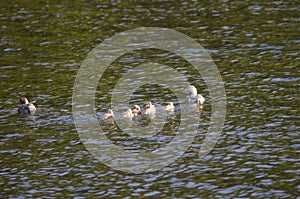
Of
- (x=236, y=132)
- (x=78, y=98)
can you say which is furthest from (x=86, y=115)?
(x=236, y=132)

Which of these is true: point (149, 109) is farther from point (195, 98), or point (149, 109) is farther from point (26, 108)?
point (26, 108)

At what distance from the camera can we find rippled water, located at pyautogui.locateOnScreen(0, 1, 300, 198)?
20469mm

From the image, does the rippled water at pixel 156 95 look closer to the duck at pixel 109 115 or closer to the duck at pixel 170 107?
the duck at pixel 109 115

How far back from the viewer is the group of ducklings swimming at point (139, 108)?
1013 inches

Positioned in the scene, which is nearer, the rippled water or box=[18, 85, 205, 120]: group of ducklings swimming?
the rippled water

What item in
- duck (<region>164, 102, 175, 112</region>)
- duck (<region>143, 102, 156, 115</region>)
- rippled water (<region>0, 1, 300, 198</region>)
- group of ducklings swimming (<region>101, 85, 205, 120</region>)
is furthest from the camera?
duck (<region>164, 102, 175, 112</region>)

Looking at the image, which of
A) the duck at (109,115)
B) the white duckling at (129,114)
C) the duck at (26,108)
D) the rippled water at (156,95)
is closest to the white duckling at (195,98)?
the rippled water at (156,95)

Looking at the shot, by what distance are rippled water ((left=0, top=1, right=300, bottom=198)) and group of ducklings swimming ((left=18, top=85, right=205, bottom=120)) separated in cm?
48

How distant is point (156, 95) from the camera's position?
2828 cm

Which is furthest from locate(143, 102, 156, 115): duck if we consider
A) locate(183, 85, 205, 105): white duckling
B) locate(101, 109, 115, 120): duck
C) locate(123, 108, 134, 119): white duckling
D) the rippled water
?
locate(183, 85, 205, 105): white duckling

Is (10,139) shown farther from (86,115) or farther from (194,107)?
(194,107)

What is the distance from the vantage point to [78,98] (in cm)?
2814

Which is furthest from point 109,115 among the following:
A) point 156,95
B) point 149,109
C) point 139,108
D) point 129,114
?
point 156,95

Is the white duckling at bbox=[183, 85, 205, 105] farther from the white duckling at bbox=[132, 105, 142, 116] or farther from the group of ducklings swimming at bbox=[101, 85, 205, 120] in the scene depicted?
the white duckling at bbox=[132, 105, 142, 116]
